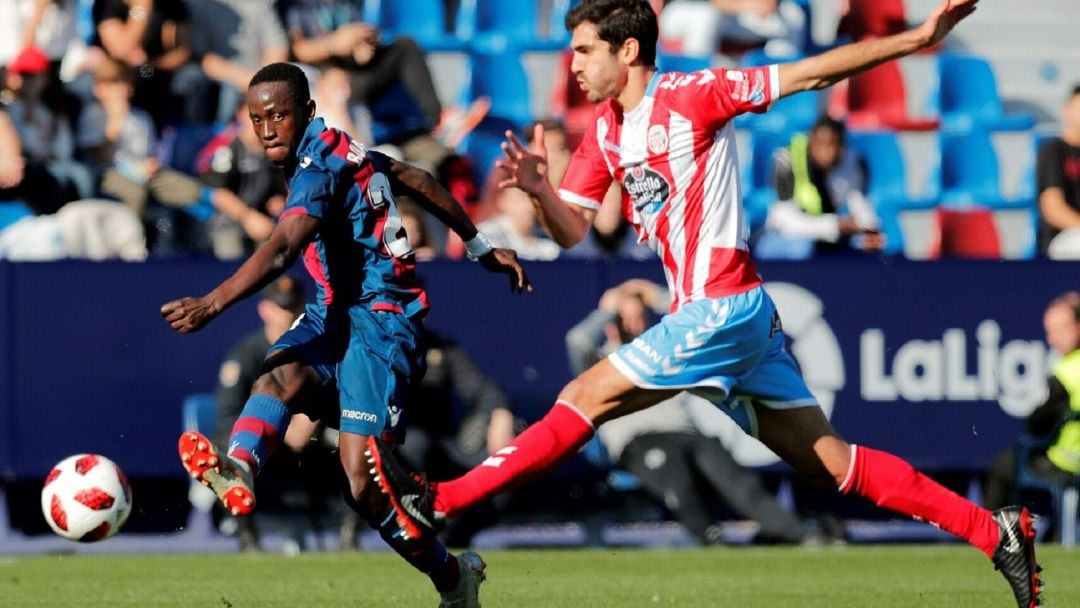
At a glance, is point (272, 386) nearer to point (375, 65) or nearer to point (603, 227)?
point (603, 227)

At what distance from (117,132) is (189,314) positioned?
282 inches

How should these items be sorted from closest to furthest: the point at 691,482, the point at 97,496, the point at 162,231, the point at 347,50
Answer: the point at 97,496, the point at 691,482, the point at 162,231, the point at 347,50

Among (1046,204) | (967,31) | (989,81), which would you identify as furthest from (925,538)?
(967,31)

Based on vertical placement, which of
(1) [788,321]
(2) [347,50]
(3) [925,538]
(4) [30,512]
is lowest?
(3) [925,538]

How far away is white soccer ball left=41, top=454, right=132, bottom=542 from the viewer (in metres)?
7.04

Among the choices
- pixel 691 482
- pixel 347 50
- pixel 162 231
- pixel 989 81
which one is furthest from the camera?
pixel 989 81

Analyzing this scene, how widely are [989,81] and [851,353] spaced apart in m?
4.62

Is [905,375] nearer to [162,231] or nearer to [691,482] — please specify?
[691,482]

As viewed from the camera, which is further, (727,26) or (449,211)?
(727,26)

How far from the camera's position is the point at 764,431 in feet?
21.2

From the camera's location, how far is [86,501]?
708 cm

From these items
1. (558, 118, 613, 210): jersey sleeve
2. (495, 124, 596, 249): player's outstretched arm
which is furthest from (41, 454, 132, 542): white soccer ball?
(558, 118, 613, 210): jersey sleeve

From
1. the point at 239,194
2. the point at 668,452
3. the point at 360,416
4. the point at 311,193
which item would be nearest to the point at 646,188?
the point at 311,193

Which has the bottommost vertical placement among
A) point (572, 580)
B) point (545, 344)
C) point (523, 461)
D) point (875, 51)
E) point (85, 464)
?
point (572, 580)
